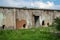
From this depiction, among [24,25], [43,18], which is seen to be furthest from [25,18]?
[43,18]

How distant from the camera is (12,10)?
21672mm

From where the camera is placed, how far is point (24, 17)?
22734 millimetres

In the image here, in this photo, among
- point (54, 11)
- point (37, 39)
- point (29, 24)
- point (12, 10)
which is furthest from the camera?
point (54, 11)

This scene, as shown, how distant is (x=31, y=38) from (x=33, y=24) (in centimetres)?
1018

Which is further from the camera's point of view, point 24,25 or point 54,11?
point 54,11

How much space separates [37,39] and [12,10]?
9.06m

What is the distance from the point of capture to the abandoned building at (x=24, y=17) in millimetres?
21359

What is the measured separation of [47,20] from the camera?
80.6 feet

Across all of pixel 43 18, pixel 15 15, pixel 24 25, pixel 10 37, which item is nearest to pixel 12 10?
pixel 15 15

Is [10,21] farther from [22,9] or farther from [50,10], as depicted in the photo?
[50,10]

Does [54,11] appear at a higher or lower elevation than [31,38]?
higher

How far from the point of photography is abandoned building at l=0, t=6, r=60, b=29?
70.1ft

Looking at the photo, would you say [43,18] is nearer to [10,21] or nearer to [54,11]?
[54,11]

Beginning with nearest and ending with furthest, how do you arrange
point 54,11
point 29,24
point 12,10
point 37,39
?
point 37,39, point 12,10, point 29,24, point 54,11
